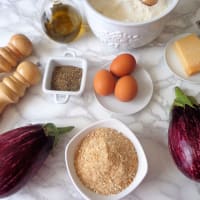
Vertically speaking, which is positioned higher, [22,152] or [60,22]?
[60,22]

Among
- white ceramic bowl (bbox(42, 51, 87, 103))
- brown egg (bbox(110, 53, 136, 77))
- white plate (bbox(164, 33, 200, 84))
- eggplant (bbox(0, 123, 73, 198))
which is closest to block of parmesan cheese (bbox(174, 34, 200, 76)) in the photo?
white plate (bbox(164, 33, 200, 84))

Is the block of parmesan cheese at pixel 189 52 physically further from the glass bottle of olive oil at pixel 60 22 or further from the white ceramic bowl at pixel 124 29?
the glass bottle of olive oil at pixel 60 22

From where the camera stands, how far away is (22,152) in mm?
751

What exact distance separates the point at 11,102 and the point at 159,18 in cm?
36

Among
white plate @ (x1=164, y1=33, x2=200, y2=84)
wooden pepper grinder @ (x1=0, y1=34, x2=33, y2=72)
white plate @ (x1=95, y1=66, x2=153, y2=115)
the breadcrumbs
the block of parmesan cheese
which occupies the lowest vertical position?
the breadcrumbs

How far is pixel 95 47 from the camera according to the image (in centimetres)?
94

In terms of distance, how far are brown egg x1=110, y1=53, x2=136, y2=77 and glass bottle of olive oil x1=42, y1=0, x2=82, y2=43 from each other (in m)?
0.13

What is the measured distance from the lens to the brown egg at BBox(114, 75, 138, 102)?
0.83 m

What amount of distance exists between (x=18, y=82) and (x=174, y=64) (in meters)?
0.35

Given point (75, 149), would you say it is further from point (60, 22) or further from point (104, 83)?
Answer: point (60, 22)

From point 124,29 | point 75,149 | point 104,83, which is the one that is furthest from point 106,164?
point 124,29

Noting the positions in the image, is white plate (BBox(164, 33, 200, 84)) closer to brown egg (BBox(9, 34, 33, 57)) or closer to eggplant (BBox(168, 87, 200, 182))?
eggplant (BBox(168, 87, 200, 182))

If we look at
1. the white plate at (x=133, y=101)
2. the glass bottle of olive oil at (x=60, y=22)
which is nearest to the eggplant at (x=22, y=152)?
the white plate at (x=133, y=101)

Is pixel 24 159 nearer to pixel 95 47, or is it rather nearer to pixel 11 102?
pixel 11 102
